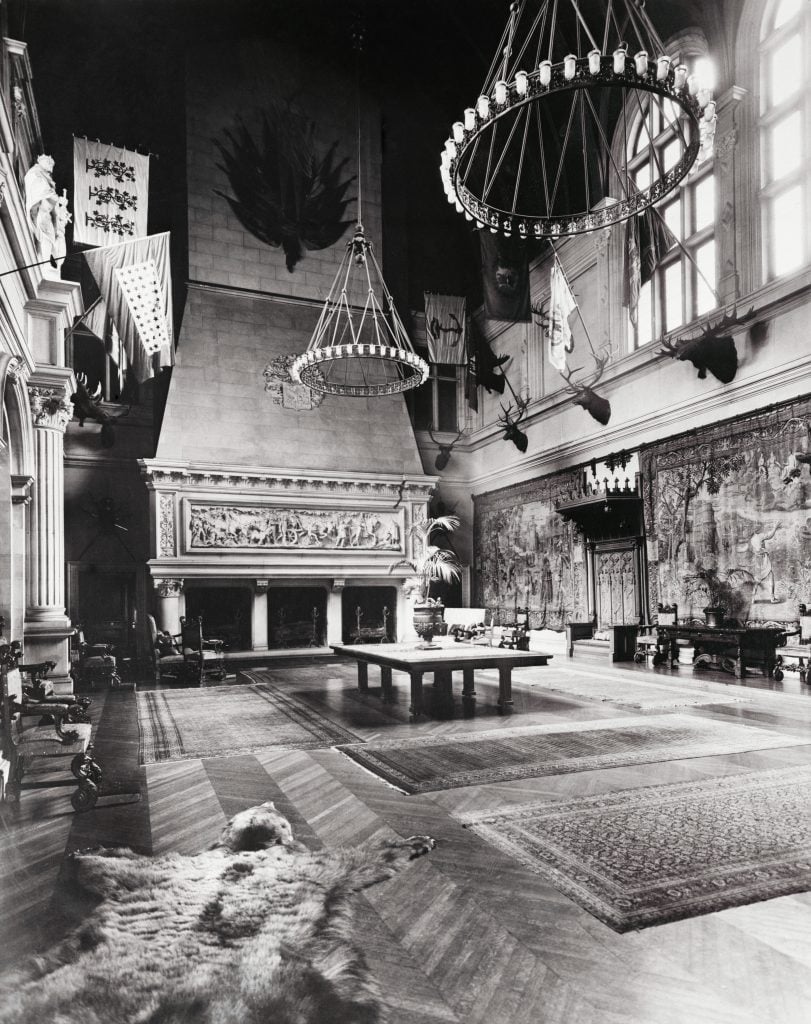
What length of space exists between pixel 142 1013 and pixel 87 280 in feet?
52.9

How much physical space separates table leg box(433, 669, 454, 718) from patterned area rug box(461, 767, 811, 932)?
3.18 meters

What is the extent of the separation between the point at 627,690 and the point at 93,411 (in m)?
11.9

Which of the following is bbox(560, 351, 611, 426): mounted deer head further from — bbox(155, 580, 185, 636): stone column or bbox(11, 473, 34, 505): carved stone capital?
bbox(11, 473, 34, 505): carved stone capital

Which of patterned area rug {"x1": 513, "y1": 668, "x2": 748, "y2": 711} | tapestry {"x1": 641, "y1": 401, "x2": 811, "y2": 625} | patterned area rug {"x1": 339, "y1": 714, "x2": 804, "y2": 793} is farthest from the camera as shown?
tapestry {"x1": 641, "y1": 401, "x2": 811, "y2": 625}

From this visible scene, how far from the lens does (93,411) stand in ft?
49.0

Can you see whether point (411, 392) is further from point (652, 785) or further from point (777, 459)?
point (652, 785)

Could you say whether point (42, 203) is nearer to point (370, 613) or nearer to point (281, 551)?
point (281, 551)

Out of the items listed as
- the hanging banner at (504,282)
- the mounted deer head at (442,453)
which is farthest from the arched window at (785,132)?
the mounted deer head at (442,453)

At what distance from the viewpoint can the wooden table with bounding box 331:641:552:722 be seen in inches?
290

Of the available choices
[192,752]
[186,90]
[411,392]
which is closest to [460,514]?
[411,392]

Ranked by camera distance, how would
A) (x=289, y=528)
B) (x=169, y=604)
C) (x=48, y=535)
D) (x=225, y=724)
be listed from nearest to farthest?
(x=225, y=724)
(x=48, y=535)
(x=169, y=604)
(x=289, y=528)

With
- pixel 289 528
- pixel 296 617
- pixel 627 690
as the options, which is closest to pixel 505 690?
pixel 627 690

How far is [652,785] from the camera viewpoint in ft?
15.9

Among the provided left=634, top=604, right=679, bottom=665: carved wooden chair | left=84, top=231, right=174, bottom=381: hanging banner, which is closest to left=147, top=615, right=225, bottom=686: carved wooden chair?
left=84, top=231, right=174, bottom=381: hanging banner
